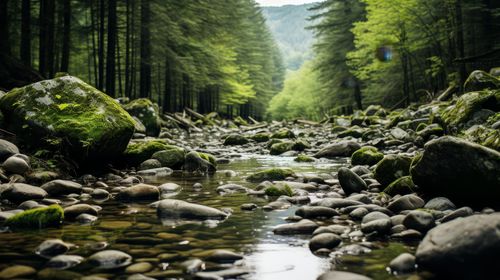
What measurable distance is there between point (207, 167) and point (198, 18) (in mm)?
18658

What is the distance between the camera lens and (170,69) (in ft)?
81.3

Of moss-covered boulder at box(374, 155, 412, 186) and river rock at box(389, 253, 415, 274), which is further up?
moss-covered boulder at box(374, 155, 412, 186)

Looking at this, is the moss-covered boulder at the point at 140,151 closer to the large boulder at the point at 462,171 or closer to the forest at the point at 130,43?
the large boulder at the point at 462,171

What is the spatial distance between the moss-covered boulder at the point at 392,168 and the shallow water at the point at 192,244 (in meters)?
1.53

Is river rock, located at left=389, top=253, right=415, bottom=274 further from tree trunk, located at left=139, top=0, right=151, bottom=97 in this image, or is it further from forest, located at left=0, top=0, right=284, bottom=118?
tree trunk, located at left=139, top=0, right=151, bottom=97

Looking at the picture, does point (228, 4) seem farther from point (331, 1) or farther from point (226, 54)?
point (331, 1)

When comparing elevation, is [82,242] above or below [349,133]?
below

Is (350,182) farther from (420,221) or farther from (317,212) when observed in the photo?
(420,221)

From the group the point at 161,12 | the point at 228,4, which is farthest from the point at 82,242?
the point at 228,4

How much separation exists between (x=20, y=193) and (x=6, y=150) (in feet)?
5.23

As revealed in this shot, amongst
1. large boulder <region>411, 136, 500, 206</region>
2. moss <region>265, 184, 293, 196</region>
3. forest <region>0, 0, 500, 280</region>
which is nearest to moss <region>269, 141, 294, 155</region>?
forest <region>0, 0, 500, 280</region>

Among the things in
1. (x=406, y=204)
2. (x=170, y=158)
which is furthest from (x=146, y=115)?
(x=406, y=204)

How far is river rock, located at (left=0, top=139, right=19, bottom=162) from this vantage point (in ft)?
17.4

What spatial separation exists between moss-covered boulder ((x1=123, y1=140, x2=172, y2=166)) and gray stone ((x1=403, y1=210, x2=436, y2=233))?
16.5ft
